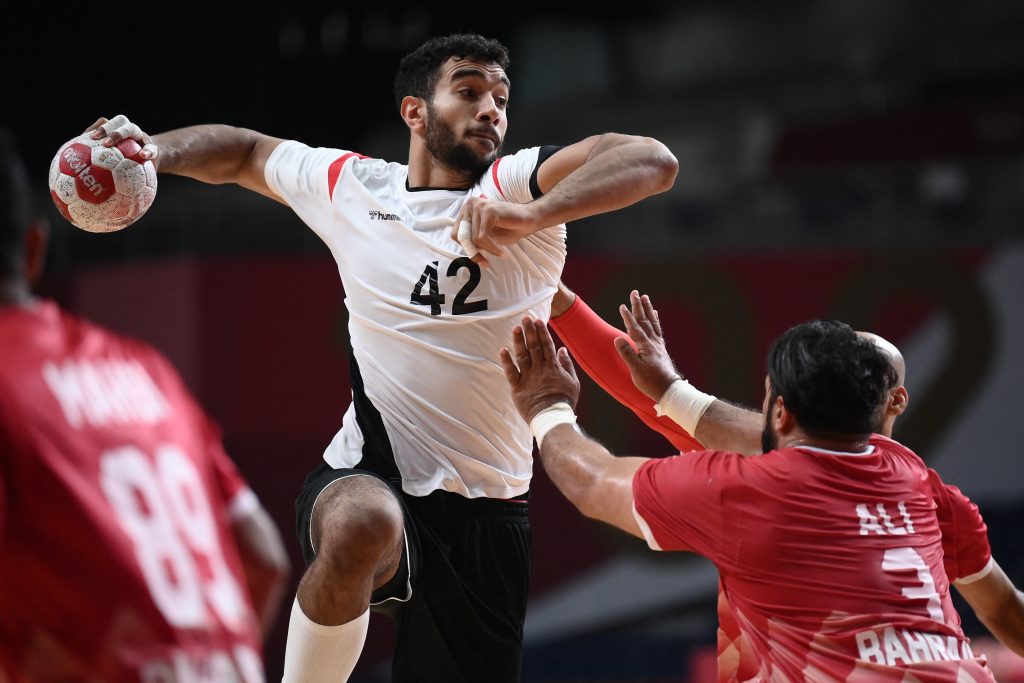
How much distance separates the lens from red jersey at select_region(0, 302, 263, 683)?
245 centimetres

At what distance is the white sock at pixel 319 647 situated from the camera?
410cm

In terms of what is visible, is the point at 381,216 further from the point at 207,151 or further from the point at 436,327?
the point at 207,151

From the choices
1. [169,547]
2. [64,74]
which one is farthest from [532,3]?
[169,547]

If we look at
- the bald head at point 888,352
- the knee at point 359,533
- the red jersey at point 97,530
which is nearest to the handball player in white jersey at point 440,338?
the knee at point 359,533

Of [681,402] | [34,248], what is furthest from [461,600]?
[34,248]

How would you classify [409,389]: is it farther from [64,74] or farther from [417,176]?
[64,74]

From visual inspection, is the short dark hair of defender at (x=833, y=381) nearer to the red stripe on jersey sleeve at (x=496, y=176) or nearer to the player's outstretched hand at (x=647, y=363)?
the player's outstretched hand at (x=647, y=363)

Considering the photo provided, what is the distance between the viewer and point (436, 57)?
4.84 m

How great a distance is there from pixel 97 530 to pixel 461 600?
220 centimetres

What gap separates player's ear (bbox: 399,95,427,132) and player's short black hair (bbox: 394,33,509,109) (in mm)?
25

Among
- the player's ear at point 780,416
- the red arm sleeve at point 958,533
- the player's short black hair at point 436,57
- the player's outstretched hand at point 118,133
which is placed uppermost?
the player's short black hair at point 436,57

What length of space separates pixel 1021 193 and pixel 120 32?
10287mm

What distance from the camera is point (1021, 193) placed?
1252cm

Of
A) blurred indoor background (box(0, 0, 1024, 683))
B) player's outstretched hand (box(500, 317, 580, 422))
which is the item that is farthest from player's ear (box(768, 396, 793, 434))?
blurred indoor background (box(0, 0, 1024, 683))
